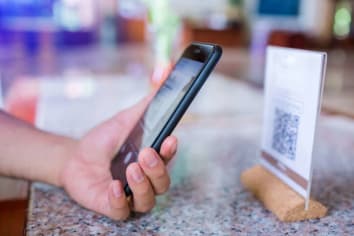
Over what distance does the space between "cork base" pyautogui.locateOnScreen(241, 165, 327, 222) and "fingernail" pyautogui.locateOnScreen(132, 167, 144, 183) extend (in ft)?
0.47

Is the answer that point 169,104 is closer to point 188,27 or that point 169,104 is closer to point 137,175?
point 137,175

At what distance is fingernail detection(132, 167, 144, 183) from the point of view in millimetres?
344

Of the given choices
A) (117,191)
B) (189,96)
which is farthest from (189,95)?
(117,191)

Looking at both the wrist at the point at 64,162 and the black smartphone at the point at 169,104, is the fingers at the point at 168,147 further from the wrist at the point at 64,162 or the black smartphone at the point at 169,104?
the wrist at the point at 64,162

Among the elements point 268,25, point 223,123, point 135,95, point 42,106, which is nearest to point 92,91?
point 135,95

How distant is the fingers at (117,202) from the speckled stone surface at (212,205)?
0.01 metres

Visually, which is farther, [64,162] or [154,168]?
[64,162]

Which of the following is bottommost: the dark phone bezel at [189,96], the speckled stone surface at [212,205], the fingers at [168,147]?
the speckled stone surface at [212,205]

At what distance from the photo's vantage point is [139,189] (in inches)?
14.0

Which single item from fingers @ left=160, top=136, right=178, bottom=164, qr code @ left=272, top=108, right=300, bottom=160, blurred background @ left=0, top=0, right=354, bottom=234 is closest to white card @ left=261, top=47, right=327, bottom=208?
qr code @ left=272, top=108, right=300, bottom=160

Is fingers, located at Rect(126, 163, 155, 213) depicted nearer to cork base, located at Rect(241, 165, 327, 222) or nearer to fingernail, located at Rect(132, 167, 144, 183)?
fingernail, located at Rect(132, 167, 144, 183)

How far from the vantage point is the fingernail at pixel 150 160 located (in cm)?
34

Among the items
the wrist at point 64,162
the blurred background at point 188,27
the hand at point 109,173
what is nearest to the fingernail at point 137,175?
the hand at point 109,173

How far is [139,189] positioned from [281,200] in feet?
0.47
